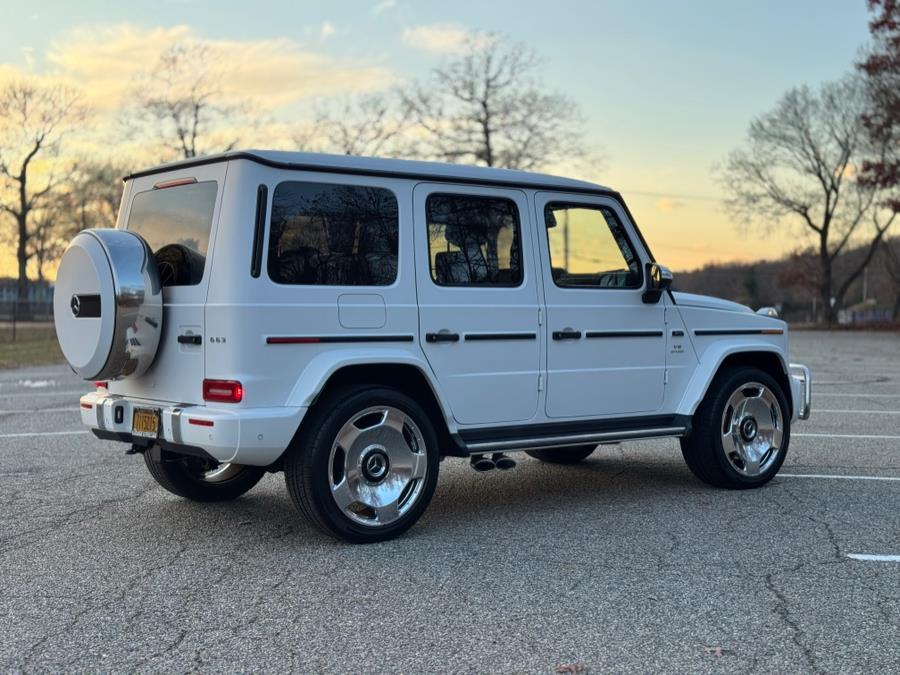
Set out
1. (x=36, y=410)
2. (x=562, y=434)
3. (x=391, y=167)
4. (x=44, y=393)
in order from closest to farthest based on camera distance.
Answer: (x=391, y=167) < (x=562, y=434) < (x=36, y=410) < (x=44, y=393)

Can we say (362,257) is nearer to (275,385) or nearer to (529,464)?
(275,385)

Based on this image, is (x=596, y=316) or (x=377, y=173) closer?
(x=377, y=173)

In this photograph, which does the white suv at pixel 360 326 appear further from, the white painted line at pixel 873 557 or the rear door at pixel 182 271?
the white painted line at pixel 873 557

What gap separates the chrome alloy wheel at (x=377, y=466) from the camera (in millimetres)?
5422

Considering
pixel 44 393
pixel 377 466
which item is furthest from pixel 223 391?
pixel 44 393

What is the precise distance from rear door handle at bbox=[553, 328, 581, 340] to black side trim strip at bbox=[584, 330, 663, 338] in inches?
3.0

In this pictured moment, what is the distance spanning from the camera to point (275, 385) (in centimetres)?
518

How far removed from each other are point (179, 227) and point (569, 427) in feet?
8.83

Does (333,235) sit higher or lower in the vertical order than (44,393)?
higher

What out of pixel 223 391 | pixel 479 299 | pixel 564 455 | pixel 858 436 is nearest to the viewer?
pixel 223 391

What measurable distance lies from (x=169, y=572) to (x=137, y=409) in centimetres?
109

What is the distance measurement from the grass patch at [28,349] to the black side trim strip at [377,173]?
1482cm

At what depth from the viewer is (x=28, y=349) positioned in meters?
29.1

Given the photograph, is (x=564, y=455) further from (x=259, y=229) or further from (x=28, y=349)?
(x=28, y=349)
